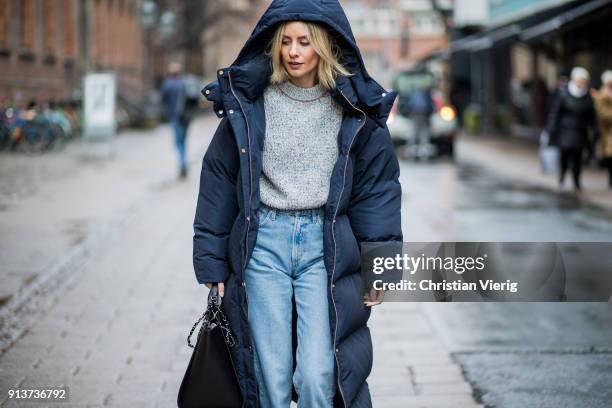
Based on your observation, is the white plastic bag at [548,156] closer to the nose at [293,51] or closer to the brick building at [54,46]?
the brick building at [54,46]

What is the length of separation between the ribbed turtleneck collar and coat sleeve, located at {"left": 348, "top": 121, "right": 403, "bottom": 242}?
0.22m

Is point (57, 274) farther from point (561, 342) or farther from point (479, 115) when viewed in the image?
point (479, 115)

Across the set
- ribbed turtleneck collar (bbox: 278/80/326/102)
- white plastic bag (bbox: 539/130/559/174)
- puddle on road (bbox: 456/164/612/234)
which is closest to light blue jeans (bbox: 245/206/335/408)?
ribbed turtleneck collar (bbox: 278/80/326/102)

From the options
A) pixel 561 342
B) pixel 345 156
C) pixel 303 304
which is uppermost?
pixel 345 156

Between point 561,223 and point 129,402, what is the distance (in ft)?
25.1

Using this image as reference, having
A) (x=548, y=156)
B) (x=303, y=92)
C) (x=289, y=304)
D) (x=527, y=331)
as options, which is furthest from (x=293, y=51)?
(x=548, y=156)

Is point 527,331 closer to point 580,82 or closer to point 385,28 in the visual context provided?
point 580,82

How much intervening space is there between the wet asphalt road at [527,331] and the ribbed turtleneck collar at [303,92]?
1397 millimetres

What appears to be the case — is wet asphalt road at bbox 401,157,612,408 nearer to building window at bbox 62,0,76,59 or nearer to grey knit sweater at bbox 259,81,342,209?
grey knit sweater at bbox 259,81,342,209

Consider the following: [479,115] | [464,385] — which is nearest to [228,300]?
[464,385]

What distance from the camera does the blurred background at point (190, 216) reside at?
5.42 meters

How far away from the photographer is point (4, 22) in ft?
79.9

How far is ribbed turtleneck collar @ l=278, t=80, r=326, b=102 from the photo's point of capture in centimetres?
349

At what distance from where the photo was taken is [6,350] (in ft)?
19.2
